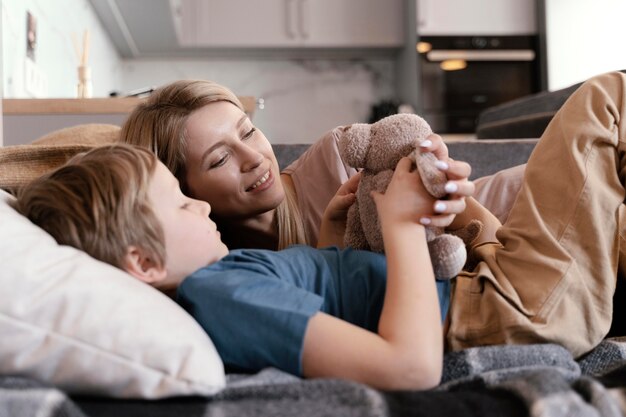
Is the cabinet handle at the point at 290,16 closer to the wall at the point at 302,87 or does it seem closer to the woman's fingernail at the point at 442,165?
the wall at the point at 302,87

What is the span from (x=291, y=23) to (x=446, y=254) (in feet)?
11.6

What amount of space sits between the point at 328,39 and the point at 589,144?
11.1 ft

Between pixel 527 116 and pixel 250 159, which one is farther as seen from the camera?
pixel 527 116

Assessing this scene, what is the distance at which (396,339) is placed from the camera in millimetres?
722

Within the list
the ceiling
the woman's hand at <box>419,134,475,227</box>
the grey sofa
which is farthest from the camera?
the ceiling

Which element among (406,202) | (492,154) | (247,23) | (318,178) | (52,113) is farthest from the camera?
(247,23)

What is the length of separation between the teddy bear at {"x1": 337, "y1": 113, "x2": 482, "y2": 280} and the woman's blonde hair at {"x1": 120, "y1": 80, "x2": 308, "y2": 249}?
0.35 meters

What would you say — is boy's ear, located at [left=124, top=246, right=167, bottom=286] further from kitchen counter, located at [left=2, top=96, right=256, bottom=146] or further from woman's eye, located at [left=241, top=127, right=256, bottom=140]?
kitchen counter, located at [left=2, top=96, right=256, bottom=146]

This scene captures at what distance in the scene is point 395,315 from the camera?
0.75 meters

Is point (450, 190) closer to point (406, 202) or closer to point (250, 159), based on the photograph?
point (406, 202)

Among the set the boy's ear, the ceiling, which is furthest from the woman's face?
the ceiling

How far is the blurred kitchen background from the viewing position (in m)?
3.98

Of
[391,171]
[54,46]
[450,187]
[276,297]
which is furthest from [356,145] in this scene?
[54,46]

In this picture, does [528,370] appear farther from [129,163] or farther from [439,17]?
[439,17]
